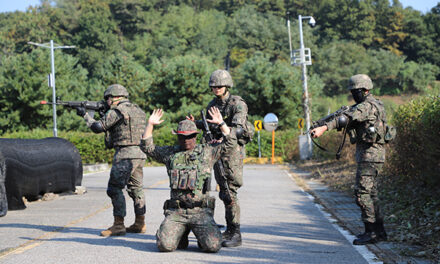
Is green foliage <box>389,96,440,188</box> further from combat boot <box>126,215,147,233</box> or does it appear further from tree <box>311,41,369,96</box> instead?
tree <box>311,41,369,96</box>

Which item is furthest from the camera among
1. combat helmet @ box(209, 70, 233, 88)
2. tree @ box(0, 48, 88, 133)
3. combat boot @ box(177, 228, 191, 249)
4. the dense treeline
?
tree @ box(0, 48, 88, 133)

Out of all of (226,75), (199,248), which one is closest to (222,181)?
(199,248)

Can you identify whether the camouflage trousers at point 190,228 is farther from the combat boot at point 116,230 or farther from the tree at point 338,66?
the tree at point 338,66

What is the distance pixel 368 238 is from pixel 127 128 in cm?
351

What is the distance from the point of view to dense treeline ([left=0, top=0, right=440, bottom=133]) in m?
51.8

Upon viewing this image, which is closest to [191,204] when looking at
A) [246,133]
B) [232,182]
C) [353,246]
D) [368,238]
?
[232,182]

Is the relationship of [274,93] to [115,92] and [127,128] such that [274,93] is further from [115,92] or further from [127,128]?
[127,128]

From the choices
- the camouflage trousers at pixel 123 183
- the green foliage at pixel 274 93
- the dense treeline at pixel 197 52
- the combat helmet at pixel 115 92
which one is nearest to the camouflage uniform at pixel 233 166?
the camouflage trousers at pixel 123 183

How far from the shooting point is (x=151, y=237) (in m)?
8.43

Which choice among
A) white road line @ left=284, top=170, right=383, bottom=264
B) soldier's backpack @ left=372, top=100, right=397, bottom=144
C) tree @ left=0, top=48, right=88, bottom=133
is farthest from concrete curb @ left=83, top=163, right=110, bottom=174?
tree @ left=0, top=48, right=88, bottom=133

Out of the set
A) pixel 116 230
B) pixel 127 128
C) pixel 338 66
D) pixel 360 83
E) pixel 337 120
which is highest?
pixel 338 66

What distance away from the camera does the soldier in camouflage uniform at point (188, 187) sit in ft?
23.4

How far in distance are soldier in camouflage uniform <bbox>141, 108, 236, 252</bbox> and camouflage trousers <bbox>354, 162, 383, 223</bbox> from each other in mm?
1737

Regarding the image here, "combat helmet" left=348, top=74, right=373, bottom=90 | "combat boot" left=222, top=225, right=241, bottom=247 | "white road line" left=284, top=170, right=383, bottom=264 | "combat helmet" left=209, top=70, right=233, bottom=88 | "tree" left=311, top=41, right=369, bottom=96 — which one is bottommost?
"white road line" left=284, top=170, right=383, bottom=264
